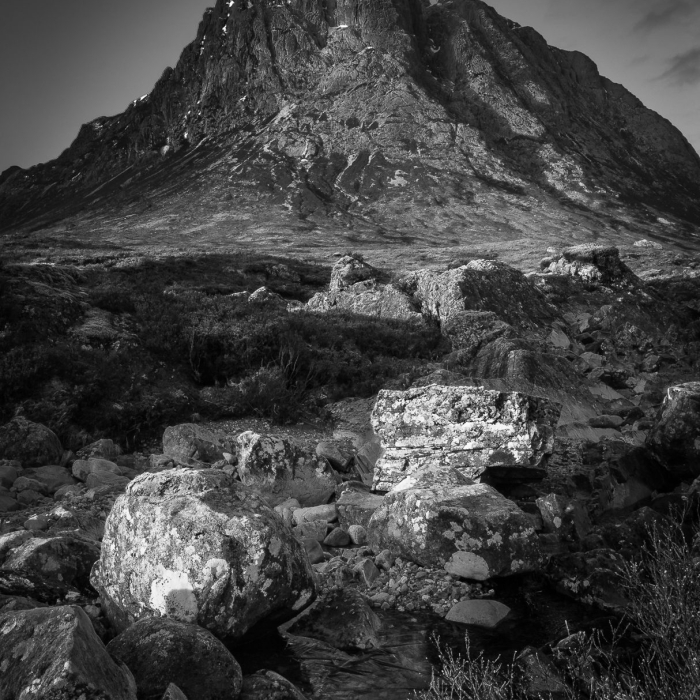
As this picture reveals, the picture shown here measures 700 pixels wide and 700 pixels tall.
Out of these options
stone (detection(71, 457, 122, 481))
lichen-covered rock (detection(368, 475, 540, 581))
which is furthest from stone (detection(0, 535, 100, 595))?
stone (detection(71, 457, 122, 481))

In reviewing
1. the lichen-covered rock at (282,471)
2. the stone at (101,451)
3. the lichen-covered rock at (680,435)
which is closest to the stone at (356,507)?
the lichen-covered rock at (282,471)

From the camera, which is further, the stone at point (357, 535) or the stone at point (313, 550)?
the stone at point (357, 535)

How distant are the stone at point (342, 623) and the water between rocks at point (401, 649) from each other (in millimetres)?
94

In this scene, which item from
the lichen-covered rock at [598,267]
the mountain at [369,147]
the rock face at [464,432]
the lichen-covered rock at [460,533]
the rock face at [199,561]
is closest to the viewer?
the rock face at [199,561]

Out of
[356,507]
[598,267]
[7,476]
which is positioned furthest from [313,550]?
[598,267]

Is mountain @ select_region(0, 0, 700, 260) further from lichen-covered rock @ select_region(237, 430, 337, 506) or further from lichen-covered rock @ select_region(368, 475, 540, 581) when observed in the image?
lichen-covered rock @ select_region(368, 475, 540, 581)

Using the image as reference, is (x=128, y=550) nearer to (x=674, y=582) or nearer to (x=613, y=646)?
(x=613, y=646)

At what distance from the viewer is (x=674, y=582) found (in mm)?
4922

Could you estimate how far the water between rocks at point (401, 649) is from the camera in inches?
199

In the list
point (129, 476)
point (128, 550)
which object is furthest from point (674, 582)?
point (129, 476)

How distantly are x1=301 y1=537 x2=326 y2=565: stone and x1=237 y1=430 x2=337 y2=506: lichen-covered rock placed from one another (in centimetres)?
172

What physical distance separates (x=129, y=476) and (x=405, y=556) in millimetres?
5260

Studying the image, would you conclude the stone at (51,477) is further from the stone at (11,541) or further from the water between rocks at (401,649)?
the water between rocks at (401,649)

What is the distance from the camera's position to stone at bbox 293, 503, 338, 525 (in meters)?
8.52
